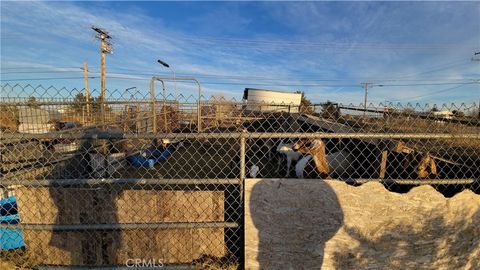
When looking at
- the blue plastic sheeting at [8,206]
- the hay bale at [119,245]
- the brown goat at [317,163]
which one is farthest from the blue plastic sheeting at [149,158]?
the hay bale at [119,245]

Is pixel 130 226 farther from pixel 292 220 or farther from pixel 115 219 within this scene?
pixel 292 220

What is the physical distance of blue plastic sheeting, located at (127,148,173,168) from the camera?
994 centimetres

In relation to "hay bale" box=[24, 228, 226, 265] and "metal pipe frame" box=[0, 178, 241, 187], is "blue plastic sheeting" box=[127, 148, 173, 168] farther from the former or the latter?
"metal pipe frame" box=[0, 178, 241, 187]

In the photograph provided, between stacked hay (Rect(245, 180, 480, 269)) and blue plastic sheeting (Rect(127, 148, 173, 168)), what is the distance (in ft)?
21.8

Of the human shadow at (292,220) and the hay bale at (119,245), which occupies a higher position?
the human shadow at (292,220)

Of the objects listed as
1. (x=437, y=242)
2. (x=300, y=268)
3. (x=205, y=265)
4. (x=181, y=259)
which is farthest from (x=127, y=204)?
(x=437, y=242)

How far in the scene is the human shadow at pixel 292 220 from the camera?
3094mm

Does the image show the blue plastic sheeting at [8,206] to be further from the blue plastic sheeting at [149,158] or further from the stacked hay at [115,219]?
the blue plastic sheeting at [149,158]

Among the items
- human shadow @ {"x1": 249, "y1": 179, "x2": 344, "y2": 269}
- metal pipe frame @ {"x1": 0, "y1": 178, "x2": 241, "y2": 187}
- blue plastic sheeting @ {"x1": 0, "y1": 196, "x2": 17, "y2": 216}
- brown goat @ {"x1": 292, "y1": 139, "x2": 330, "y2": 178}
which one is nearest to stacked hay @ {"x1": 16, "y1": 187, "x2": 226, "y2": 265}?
metal pipe frame @ {"x1": 0, "y1": 178, "x2": 241, "y2": 187}

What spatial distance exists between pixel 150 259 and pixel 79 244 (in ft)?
2.61

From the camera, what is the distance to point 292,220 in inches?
122

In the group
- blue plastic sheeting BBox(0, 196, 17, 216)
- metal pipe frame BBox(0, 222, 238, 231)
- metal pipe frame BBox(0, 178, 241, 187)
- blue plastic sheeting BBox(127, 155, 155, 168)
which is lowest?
blue plastic sheeting BBox(127, 155, 155, 168)

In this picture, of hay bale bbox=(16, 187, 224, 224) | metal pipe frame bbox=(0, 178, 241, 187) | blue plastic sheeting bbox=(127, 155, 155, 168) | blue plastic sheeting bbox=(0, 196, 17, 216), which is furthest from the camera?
blue plastic sheeting bbox=(127, 155, 155, 168)

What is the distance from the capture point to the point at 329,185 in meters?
3.11
